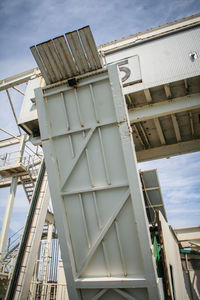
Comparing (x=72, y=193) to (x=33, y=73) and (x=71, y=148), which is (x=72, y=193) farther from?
(x=33, y=73)

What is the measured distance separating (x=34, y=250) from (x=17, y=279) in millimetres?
993

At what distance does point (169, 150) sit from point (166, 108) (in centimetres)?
331

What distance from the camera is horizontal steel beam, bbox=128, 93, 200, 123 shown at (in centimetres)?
692

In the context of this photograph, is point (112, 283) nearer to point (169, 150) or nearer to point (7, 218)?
point (169, 150)

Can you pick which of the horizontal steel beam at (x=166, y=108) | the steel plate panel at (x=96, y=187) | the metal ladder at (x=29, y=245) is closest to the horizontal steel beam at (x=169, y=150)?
the horizontal steel beam at (x=166, y=108)

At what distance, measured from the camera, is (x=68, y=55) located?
392cm

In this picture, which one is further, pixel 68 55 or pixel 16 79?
pixel 16 79

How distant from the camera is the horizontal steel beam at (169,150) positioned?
9500mm

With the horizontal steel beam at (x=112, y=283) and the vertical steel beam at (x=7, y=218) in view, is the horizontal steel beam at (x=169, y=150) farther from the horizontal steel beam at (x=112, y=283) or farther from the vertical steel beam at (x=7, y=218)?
the vertical steel beam at (x=7, y=218)

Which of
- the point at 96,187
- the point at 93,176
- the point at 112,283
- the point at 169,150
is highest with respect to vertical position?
the point at 169,150

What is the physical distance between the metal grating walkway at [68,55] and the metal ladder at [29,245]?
18.3 ft

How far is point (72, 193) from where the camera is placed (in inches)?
152

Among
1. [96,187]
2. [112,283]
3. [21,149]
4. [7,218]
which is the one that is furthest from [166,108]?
[7,218]

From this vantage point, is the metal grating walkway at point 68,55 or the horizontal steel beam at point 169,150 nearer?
the metal grating walkway at point 68,55
